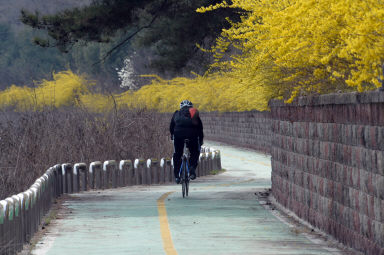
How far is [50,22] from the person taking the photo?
95.0 feet

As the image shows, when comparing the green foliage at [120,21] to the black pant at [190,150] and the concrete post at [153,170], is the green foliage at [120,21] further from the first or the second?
the black pant at [190,150]

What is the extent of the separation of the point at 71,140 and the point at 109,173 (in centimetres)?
193

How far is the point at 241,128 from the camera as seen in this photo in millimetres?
51188

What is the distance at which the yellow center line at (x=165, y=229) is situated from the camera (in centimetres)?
1140

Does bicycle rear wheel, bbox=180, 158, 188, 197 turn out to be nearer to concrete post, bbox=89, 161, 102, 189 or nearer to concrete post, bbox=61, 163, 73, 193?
concrete post, bbox=61, 163, 73, 193

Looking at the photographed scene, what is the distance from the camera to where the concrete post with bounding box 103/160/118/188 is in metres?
23.3

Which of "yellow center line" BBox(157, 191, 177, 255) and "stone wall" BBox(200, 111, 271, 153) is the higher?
"stone wall" BBox(200, 111, 271, 153)

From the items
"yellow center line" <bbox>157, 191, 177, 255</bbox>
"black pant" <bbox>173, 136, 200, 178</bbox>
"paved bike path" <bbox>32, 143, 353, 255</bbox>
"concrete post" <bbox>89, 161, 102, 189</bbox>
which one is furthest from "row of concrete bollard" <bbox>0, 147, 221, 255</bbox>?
"black pant" <bbox>173, 136, 200, 178</bbox>

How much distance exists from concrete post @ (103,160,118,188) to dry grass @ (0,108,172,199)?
1148 millimetres

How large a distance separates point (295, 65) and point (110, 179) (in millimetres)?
10629

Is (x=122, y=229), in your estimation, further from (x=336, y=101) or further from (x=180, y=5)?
(x=180, y=5)

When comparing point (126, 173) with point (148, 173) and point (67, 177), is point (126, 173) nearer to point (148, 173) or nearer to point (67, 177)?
point (148, 173)

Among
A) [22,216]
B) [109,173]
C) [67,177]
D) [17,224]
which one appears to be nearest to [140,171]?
[109,173]

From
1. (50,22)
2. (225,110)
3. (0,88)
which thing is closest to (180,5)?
(50,22)
